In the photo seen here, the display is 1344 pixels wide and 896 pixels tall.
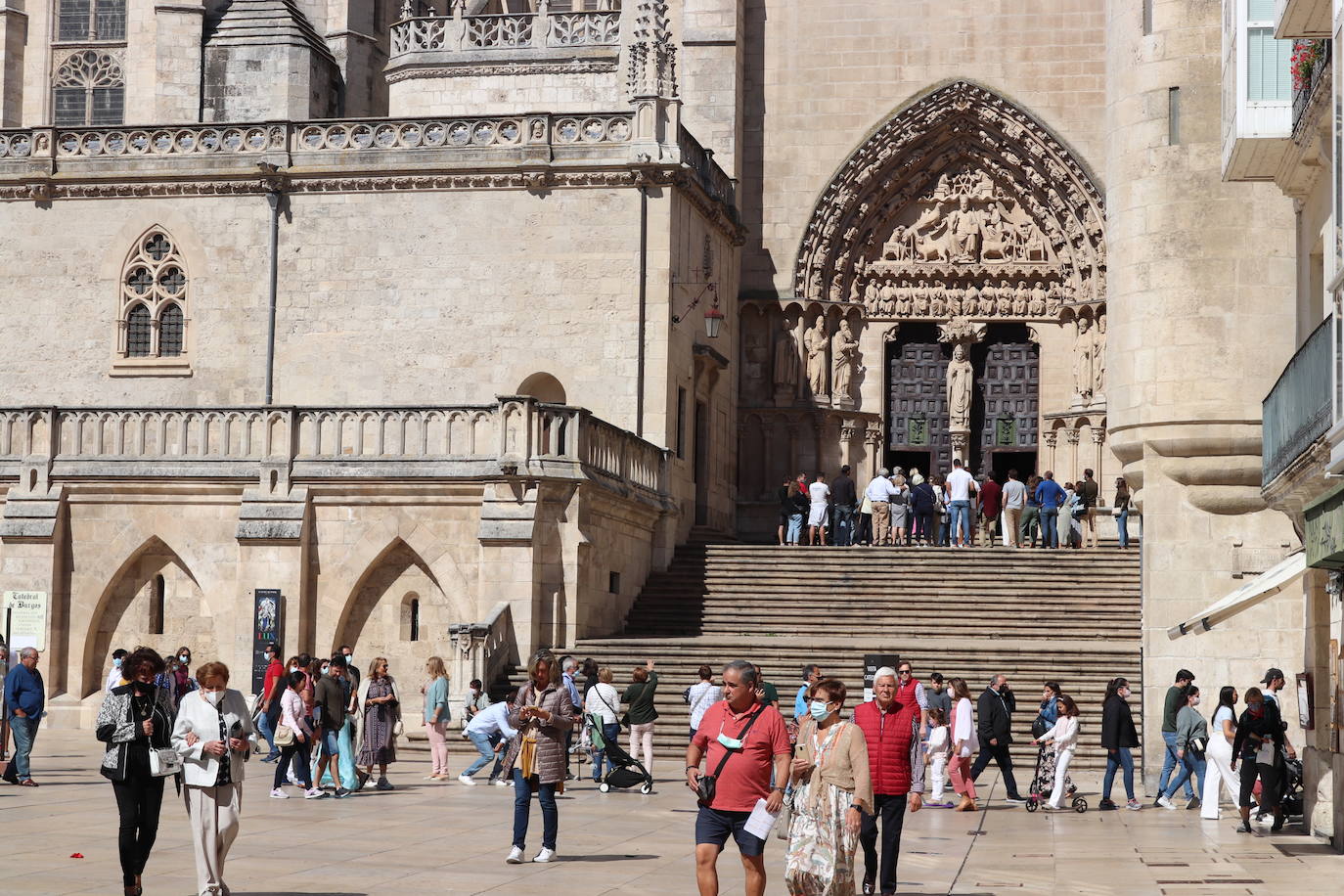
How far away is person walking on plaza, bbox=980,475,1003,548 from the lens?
3144cm

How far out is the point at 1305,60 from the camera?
15.3 metres

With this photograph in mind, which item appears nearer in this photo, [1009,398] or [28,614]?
[28,614]

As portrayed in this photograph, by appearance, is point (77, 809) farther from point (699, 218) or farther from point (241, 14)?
point (241, 14)

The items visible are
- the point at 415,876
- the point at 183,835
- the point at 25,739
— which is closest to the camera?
the point at 415,876

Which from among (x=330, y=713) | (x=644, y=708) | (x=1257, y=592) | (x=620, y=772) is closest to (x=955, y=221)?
(x=644, y=708)

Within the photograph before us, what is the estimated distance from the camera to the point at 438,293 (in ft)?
97.0

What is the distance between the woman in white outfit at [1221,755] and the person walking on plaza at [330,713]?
302 inches

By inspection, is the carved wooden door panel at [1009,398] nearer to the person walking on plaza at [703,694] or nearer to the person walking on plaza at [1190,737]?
the person walking on plaza at [1190,737]

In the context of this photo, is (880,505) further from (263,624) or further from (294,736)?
(294,736)

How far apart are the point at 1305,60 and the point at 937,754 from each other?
711 centimetres

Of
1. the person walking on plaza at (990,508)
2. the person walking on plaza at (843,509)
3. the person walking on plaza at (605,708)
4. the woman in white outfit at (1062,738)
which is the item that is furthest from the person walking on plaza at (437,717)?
the person walking on plaza at (990,508)

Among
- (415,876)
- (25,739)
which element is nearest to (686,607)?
(25,739)

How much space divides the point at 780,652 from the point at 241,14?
62.9 ft

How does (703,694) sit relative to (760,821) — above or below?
above
